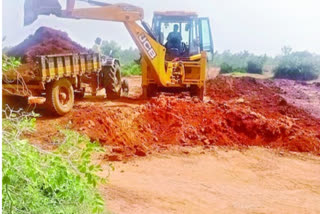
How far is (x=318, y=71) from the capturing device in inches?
348

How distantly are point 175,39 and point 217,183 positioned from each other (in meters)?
2.40

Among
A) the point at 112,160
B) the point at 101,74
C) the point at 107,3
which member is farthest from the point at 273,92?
the point at 112,160

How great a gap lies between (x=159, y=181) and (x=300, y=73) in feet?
20.1

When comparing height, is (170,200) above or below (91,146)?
below

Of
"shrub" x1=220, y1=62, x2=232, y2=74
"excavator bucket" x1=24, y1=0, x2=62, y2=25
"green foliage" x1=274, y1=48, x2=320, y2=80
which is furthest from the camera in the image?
"shrub" x1=220, y1=62, x2=232, y2=74

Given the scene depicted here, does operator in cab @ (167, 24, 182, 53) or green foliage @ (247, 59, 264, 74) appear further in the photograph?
green foliage @ (247, 59, 264, 74)

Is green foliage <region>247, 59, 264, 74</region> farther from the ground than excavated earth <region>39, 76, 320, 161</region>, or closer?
farther from the ground

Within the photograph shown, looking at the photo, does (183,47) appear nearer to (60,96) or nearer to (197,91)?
(197,91)

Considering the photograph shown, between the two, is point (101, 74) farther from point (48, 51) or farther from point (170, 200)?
point (170, 200)

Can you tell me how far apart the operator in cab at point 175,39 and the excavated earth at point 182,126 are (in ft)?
2.06

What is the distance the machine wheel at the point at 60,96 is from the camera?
4320 millimetres

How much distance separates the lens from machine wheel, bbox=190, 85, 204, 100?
5449 millimetres

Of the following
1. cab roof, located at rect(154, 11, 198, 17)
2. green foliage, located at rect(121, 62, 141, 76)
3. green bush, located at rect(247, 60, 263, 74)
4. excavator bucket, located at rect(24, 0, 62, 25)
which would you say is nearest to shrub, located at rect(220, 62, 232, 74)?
green bush, located at rect(247, 60, 263, 74)

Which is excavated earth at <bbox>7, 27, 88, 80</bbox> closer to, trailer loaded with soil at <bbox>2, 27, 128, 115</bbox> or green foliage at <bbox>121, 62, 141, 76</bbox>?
trailer loaded with soil at <bbox>2, 27, 128, 115</bbox>
